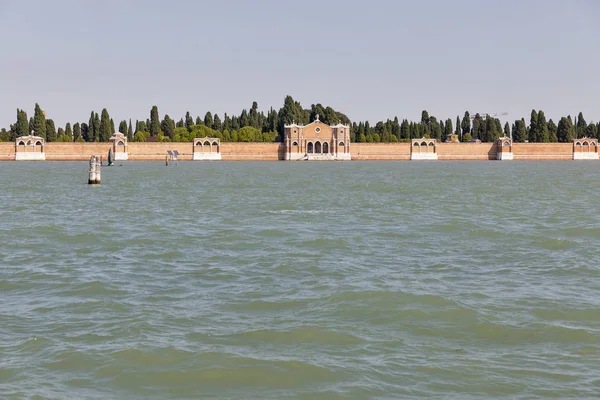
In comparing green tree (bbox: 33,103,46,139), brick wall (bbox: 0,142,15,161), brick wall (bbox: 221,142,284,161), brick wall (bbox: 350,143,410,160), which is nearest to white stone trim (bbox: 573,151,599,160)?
brick wall (bbox: 350,143,410,160)

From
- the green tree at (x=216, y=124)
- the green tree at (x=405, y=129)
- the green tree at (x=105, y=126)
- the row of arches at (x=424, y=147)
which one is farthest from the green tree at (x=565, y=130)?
the green tree at (x=105, y=126)

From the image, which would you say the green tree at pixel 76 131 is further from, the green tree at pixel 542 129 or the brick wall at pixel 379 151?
the green tree at pixel 542 129

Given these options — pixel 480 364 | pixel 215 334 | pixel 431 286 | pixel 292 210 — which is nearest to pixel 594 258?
pixel 431 286

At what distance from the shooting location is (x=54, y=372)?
6281 millimetres

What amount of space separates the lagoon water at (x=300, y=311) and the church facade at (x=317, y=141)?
74.1m

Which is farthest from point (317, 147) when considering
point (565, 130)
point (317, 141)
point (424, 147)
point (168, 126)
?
point (565, 130)

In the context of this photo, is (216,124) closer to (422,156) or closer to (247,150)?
(247,150)

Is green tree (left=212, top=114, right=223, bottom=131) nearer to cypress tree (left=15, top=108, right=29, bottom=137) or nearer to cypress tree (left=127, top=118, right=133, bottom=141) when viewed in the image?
cypress tree (left=127, top=118, right=133, bottom=141)

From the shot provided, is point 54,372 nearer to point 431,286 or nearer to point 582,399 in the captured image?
point 582,399

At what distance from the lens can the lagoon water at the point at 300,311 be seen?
6109mm

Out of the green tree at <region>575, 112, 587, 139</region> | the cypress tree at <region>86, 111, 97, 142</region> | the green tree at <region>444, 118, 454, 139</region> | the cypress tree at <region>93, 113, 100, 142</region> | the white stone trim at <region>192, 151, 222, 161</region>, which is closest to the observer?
the cypress tree at <region>93, 113, 100, 142</region>

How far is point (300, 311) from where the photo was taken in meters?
8.27

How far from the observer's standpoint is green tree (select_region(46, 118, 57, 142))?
86.1 m

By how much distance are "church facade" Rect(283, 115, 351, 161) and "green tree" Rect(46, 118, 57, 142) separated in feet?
87.7
